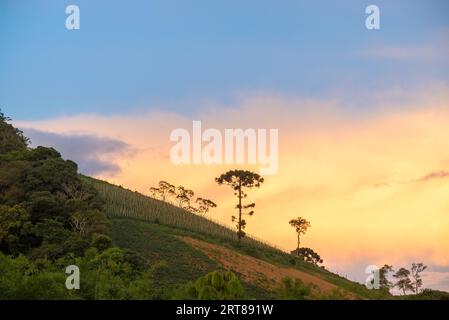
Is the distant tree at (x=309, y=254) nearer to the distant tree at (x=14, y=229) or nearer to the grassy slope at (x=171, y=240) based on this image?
the grassy slope at (x=171, y=240)

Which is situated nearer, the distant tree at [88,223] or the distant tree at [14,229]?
the distant tree at [14,229]

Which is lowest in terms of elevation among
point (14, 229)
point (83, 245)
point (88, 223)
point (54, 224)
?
point (83, 245)

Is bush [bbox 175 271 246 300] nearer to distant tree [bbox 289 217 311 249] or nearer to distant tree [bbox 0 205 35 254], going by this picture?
distant tree [bbox 0 205 35 254]

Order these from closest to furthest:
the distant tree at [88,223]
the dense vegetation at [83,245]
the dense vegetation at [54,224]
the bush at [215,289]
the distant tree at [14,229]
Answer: the bush at [215,289], the dense vegetation at [83,245], the dense vegetation at [54,224], the distant tree at [14,229], the distant tree at [88,223]

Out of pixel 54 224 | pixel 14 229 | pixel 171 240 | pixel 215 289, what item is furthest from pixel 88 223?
pixel 215 289

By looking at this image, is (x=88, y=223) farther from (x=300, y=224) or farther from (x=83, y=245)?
(x=300, y=224)

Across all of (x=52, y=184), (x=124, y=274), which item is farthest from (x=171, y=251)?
(x=124, y=274)

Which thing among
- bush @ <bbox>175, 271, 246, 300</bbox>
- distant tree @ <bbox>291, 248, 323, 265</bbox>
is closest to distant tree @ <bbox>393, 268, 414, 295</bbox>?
distant tree @ <bbox>291, 248, 323, 265</bbox>

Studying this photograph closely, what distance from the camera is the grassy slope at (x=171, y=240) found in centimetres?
7012

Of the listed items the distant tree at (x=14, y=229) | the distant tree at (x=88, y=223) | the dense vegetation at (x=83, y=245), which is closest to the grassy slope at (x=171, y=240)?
the dense vegetation at (x=83, y=245)

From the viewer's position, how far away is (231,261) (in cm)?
7969

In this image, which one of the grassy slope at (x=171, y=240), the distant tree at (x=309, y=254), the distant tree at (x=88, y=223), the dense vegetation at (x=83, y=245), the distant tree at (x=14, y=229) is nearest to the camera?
the dense vegetation at (x=83, y=245)

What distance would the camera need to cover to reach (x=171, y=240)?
80000 millimetres
